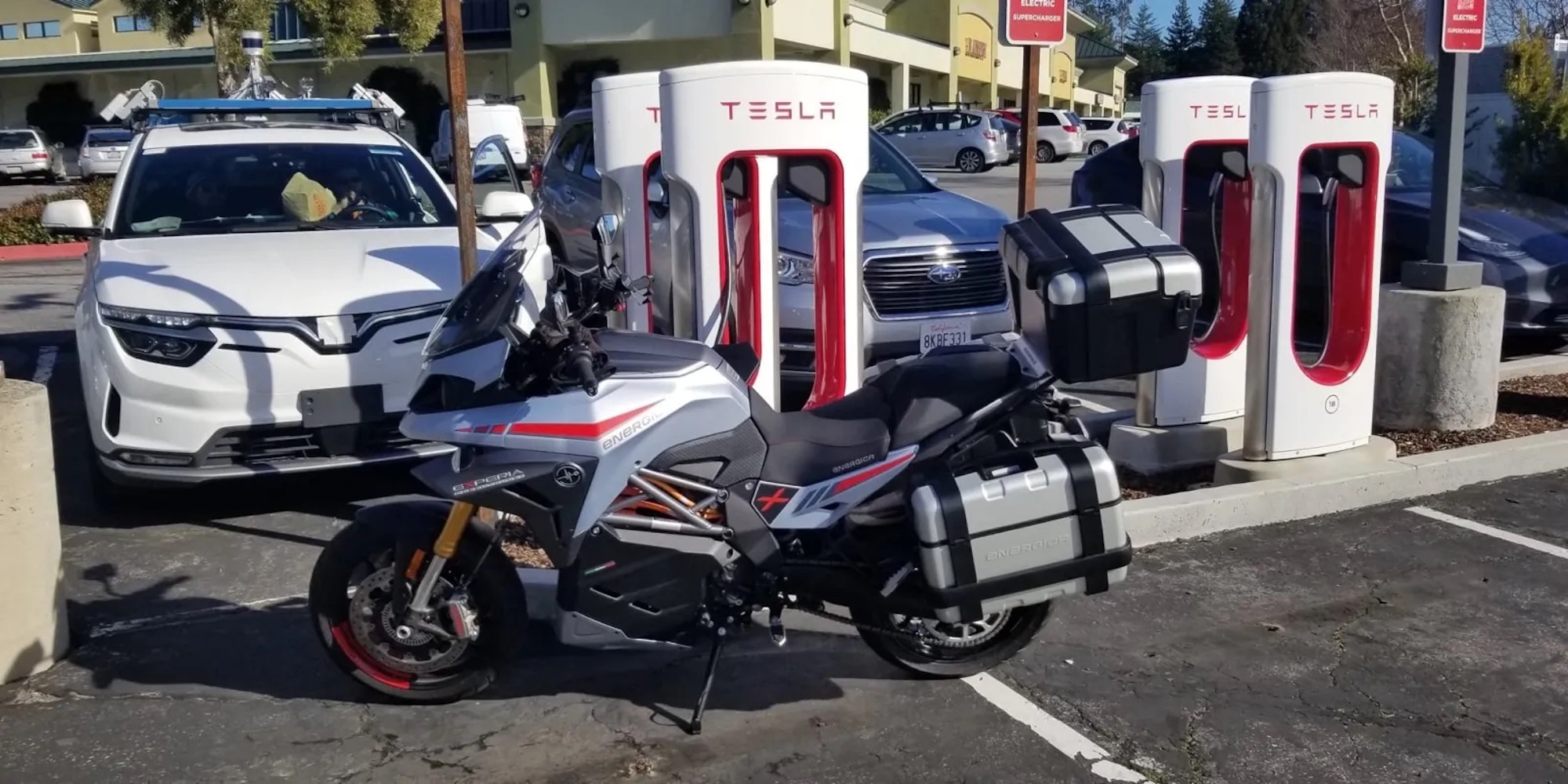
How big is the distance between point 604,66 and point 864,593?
109 feet

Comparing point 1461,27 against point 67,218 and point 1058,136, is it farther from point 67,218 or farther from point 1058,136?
point 1058,136

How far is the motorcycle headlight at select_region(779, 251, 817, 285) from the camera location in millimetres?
7590

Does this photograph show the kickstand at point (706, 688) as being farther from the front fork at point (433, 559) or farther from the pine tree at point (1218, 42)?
the pine tree at point (1218, 42)

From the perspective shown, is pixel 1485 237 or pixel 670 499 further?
pixel 1485 237

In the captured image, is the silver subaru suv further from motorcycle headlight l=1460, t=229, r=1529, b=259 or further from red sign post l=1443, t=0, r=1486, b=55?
motorcycle headlight l=1460, t=229, r=1529, b=259

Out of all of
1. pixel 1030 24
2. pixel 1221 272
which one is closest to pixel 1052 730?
pixel 1030 24

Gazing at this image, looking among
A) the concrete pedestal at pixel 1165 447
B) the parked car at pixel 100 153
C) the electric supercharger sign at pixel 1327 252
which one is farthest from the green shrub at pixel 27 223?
the electric supercharger sign at pixel 1327 252

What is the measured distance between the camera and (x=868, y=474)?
4.01 meters

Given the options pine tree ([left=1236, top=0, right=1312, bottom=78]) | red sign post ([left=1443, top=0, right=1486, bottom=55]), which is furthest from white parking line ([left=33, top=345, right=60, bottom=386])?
pine tree ([left=1236, top=0, right=1312, bottom=78])

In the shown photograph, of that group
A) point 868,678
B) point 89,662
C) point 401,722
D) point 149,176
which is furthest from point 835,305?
point 149,176

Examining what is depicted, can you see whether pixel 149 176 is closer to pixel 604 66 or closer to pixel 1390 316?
pixel 1390 316

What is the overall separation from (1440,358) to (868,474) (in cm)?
445

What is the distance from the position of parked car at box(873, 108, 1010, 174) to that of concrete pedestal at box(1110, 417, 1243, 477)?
26624mm

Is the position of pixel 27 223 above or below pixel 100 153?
below
